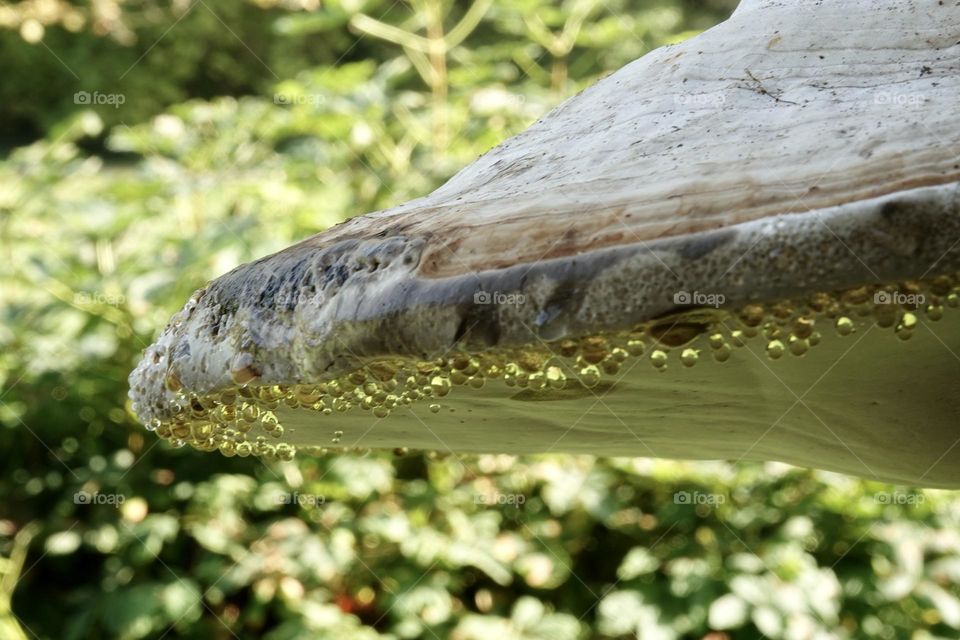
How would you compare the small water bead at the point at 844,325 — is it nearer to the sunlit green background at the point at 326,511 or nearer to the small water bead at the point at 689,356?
the small water bead at the point at 689,356

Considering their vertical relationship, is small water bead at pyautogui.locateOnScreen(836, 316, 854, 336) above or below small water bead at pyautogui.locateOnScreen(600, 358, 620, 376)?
above

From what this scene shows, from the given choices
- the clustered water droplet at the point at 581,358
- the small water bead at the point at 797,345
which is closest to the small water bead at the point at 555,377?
the clustered water droplet at the point at 581,358

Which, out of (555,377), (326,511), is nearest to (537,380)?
(555,377)

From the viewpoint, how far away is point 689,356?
1.47 ft

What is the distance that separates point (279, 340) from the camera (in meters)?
0.49

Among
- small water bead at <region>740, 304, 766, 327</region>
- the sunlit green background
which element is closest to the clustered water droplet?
small water bead at <region>740, 304, 766, 327</region>

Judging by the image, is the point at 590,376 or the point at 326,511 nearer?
the point at 590,376

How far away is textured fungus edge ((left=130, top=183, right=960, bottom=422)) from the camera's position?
1.21ft

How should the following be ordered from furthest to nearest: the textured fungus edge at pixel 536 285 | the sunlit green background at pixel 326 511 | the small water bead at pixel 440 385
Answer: the sunlit green background at pixel 326 511 → the small water bead at pixel 440 385 → the textured fungus edge at pixel 536 285

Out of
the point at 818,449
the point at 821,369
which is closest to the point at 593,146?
the point at 821,369

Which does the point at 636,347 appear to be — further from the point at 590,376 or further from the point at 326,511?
the point at 326,511

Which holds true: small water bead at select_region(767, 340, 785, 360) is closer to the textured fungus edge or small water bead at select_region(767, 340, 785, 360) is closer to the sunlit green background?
the textured fungus edge

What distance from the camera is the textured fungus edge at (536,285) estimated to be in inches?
14.5

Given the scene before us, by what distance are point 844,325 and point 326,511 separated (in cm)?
185
